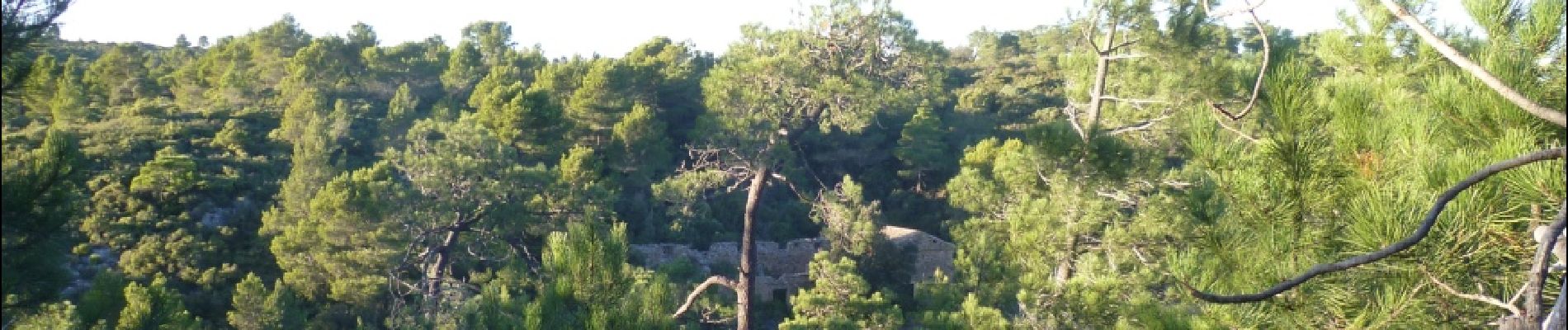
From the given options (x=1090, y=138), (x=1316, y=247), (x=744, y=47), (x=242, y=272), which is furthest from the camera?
(x=242, y=272)

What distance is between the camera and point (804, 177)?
2064cm

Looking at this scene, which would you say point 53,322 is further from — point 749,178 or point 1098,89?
point 1098,89

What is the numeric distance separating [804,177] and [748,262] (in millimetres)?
10894

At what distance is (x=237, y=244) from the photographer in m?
13.1

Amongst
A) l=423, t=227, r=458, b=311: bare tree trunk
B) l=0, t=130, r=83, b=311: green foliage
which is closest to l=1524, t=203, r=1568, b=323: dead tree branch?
l=0, t=130, r=83, b=311: green foliage

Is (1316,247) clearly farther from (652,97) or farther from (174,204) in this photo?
(652,97)

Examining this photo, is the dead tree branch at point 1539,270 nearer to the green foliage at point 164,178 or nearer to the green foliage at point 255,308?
the green foliage at point 255,308

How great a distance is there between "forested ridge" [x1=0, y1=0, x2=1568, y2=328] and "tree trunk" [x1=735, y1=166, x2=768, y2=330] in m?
0.03

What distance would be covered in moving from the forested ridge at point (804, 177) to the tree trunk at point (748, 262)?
3 centimetres

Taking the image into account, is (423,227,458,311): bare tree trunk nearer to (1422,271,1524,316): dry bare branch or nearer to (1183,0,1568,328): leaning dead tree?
(1422,271,1524,316): dry bare branch

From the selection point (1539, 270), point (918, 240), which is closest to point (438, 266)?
point (918, 240)

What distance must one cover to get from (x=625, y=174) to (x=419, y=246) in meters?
5.43

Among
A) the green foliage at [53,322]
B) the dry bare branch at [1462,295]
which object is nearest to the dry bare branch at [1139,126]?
the dry bare branch at [1462,295]

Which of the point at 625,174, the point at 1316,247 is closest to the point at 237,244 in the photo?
the point at 625,174
